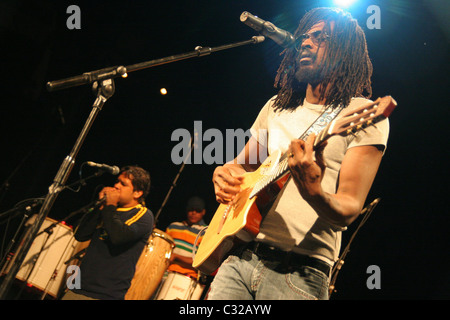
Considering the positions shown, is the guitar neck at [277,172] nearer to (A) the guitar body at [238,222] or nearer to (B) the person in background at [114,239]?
(A) the guitar body at [238,222]

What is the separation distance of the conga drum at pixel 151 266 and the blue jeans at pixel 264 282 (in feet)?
15.6

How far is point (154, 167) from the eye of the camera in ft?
30.7

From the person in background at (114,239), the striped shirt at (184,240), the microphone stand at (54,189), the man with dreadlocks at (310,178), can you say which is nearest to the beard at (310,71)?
the man with dreadlocks at (310,178)

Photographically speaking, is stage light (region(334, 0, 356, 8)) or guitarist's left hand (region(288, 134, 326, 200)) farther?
stage light (region(334, 0, 356, 8))

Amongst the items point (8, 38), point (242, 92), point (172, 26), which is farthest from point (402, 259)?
point (8, 38)

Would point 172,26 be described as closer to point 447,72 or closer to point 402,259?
point 447,72

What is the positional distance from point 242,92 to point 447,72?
448 centimetres

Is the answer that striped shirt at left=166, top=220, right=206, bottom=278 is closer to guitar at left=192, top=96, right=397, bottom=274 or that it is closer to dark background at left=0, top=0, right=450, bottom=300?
dark background at left=0, top=0, right=450, bottom=300

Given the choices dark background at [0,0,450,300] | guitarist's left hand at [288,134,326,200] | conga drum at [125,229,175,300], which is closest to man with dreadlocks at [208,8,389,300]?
guitarist's left hand at [288,134,326,200]

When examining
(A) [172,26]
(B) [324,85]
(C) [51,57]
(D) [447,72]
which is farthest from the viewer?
(A) [172,26]

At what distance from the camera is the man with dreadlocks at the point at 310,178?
1.62 m

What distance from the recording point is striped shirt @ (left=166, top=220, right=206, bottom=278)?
7.03m

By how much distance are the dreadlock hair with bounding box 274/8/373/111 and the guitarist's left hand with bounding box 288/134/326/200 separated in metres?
0.64

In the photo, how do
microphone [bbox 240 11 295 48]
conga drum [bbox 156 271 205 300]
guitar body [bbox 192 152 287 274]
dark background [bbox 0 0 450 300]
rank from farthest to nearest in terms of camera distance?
conga drum [bbox 156 271 205 300] < dark background [bbox 0 0 450 300] < microphone [bbox 240 11 295 48] < guitar body [bbox 192 152 287 274]
